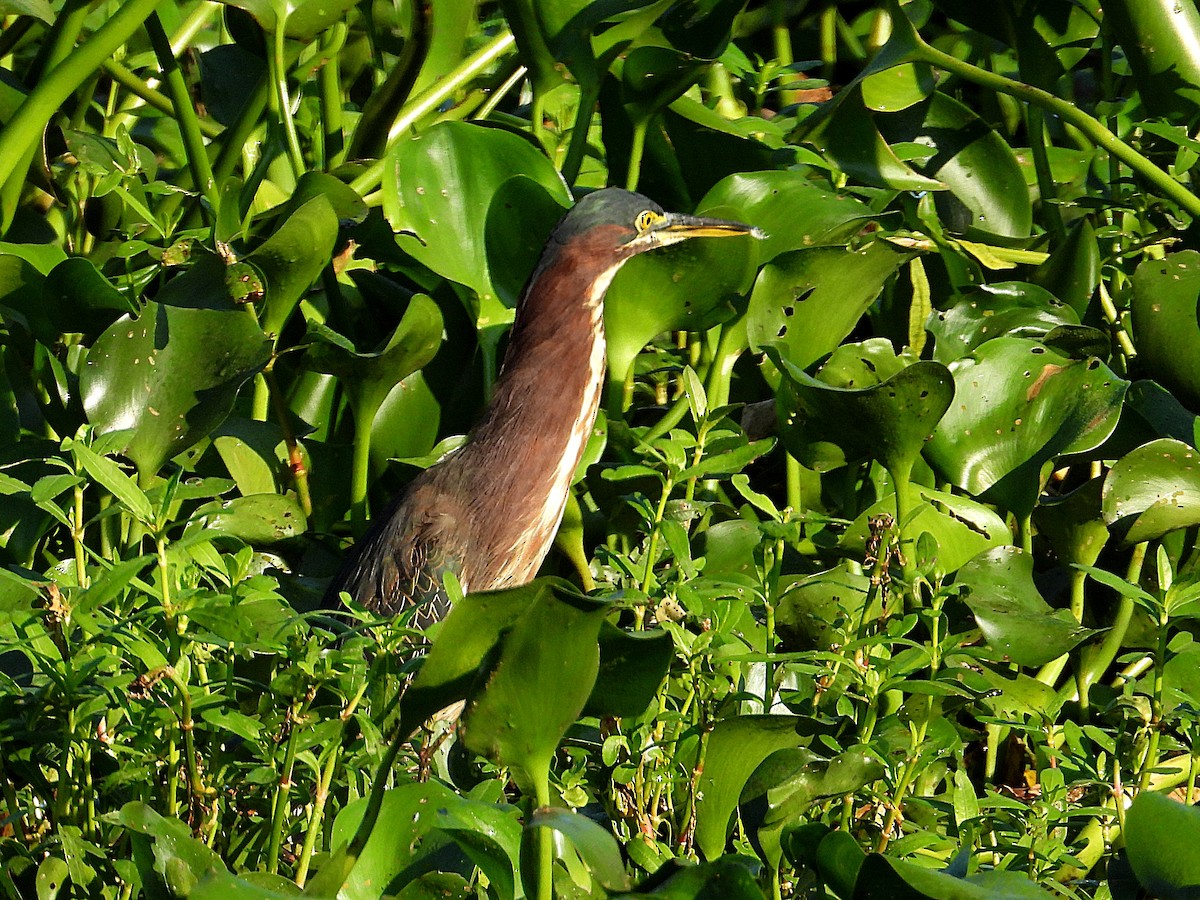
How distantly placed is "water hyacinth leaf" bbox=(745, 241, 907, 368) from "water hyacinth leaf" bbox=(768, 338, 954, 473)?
10.9 inches

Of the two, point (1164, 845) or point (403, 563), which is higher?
point (1164, 845)

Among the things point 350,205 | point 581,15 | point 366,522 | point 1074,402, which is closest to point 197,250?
point 350,205

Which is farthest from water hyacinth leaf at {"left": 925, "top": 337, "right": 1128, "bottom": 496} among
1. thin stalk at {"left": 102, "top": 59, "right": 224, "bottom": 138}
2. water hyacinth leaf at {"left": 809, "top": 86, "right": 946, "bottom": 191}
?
thin stalk at {"left": 102, "top": 59, "right": 224, "bottom": 138}

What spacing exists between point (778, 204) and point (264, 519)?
1229 mm

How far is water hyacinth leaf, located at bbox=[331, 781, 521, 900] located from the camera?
1662mm

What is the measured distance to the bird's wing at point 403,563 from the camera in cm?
310

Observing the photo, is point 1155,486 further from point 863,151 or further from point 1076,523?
point 863,151

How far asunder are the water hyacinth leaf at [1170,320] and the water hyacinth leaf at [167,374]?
66.6 inches

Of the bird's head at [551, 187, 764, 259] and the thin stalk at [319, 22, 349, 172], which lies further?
the thin stalk at [319, 22, 349, 172]

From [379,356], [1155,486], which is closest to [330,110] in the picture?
[379,356]

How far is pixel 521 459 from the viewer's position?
318 cm

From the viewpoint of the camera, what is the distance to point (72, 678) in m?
1.76

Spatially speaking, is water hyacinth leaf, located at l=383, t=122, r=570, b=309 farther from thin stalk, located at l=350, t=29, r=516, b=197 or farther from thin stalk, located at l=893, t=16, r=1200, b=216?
thin stalk, located at l=893, t=16, r=1200, b=216

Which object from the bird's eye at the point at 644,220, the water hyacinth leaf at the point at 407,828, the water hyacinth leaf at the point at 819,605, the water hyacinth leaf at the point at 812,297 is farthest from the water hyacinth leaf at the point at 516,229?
the water hyacinth leaf at the point at 407,828
